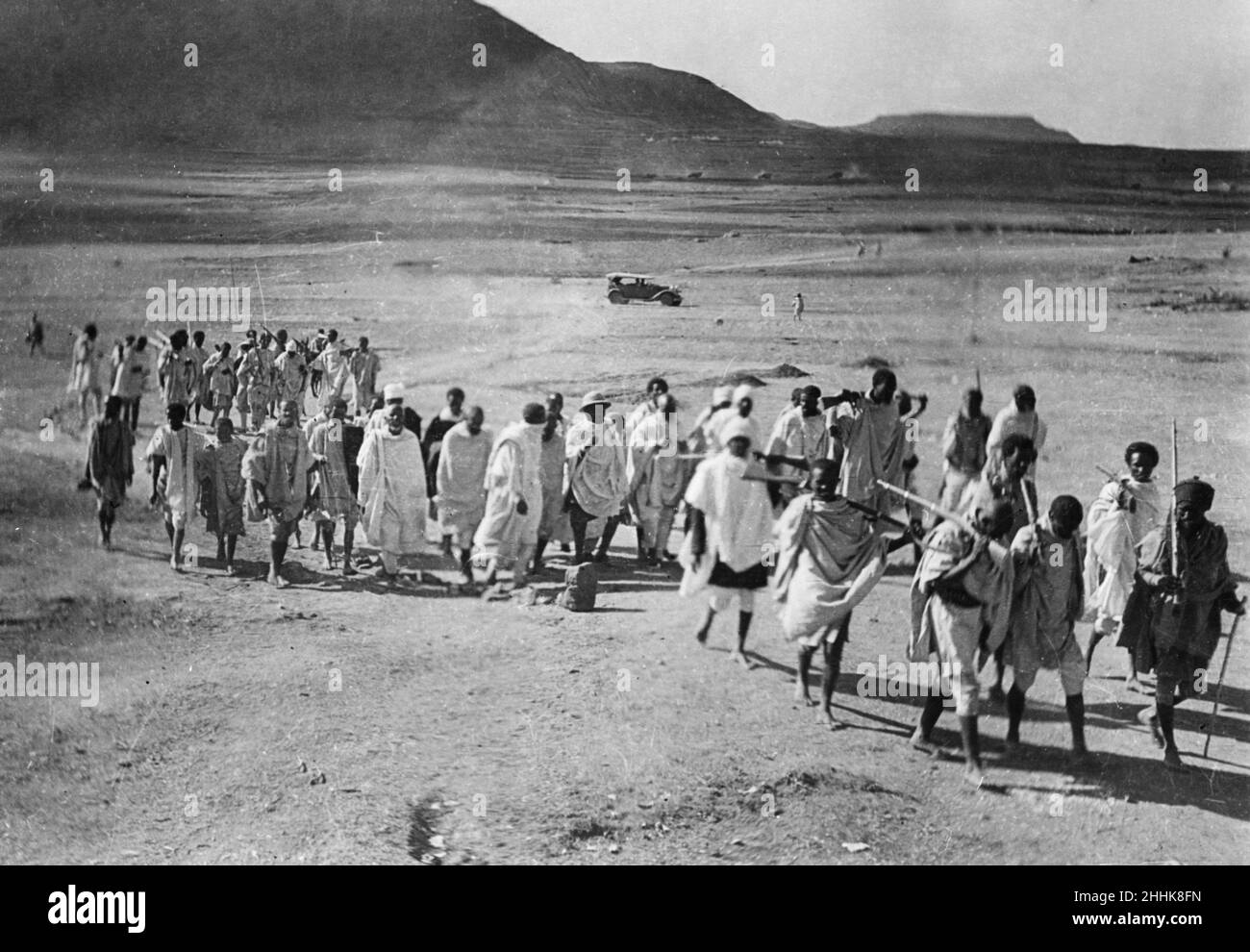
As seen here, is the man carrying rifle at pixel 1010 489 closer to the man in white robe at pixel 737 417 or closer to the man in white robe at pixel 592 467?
the man in white robe at pixel 737 417

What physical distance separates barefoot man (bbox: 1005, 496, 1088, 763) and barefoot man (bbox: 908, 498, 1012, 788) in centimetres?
10

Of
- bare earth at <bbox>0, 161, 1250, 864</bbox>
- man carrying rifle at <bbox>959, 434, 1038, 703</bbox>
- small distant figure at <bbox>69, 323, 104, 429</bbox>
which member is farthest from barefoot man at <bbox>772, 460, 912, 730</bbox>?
small distant figure at <bbox>69, 323, 104, 429</bbox>

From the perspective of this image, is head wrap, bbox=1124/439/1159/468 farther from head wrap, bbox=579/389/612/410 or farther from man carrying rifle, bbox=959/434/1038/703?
head wrap, bbox=579/389/612/410

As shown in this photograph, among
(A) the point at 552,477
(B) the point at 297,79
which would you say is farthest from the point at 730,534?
(B) the point at 297,79

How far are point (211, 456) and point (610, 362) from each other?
301cm

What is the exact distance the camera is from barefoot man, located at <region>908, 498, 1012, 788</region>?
779 centimetres

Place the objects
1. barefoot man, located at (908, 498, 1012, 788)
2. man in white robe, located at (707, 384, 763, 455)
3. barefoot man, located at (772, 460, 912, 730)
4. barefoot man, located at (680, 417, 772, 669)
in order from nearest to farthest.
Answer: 1. barefoot man, located at (908, 498, 1012, 788)
2. barefoot man, located at (772, 460, 912, 730)
3. barefoot man, located at (680, 417, 772, 669)
4. man in white robe, located at (707, 384, 763, 455)

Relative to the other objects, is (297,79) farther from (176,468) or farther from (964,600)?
(964,600)

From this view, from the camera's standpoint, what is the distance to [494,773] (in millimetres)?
8492

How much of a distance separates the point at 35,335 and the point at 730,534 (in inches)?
220

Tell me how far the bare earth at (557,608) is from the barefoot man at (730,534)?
283 mm

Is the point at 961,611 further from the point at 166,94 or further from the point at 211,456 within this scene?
the point at 166,94
